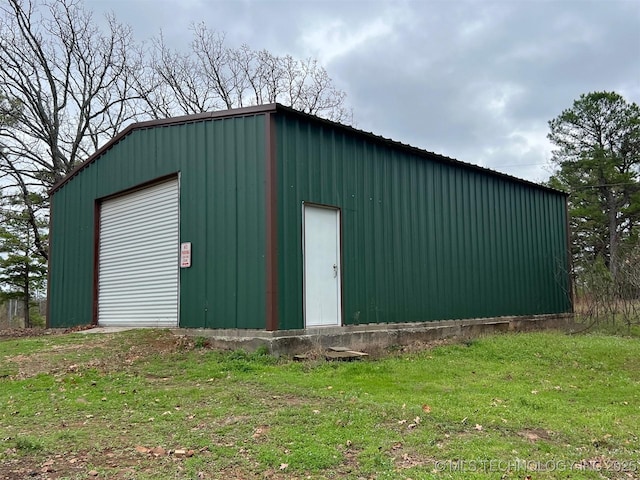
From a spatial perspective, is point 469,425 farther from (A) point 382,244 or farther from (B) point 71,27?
(B) point 71,27

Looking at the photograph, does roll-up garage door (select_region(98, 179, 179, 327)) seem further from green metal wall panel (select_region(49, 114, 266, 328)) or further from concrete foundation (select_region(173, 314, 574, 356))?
concrete foundation (select_region(173, 314, 574, 356))

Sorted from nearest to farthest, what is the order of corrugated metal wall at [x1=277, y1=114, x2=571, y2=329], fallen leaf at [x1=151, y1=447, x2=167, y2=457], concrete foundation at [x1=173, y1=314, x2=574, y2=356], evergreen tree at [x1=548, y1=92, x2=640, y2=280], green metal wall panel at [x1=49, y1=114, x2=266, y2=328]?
fallen leaf at [x1=151, y1=447, x2=167, y2=457] < concrete foundation at [x1=173, y1=314, x2=574, y2=356] < green metal wall panel at [x1=49, y1=114, x2=266, y2=328] < corrugated metal wall at [x1=277, y1=114, x2=571, y2=329] < evergreen tree at [x1=548, y1=92, x2=640, y2=280]

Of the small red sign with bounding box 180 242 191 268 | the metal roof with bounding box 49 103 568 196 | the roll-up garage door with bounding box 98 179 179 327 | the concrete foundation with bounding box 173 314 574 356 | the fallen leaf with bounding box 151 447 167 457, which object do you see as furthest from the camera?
the roll-up garage door with bounding box 98 179 179 327

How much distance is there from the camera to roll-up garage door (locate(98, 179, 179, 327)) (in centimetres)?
1002

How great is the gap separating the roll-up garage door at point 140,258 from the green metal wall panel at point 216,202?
43 cm

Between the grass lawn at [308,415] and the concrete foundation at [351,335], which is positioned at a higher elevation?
the concrete foundation at [351,335]

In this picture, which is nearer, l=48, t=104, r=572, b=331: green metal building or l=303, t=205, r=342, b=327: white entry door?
l=48, t=104, r=572, b=331: green metal building

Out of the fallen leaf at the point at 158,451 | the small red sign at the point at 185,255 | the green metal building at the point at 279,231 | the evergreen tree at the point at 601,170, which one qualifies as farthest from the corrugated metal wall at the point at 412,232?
the evergreen tree at the point at 601,170

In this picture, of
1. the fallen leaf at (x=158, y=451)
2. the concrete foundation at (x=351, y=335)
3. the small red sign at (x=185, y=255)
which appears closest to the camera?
the fallen leaf at (x=158, y=451)

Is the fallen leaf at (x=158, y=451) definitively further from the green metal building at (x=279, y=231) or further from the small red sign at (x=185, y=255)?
the small red sign at (x=185, y=255)

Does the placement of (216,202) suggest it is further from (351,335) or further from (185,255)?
(351,335)

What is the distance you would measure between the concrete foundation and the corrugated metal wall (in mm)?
181

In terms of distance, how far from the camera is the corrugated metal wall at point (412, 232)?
341 inches

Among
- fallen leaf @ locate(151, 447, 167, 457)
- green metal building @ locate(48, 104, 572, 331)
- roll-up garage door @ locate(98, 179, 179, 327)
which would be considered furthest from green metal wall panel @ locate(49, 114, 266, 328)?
fallen leaf @ locate(151, 447, 167, 457)
